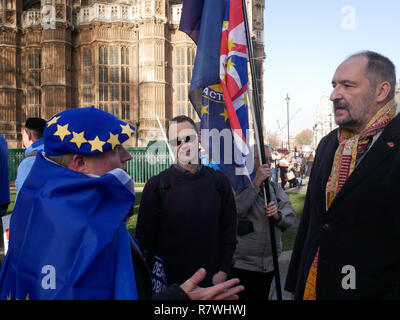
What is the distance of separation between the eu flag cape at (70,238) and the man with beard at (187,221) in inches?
45.8

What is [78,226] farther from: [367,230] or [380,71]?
[380,71]

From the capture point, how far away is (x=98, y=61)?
24938 mm

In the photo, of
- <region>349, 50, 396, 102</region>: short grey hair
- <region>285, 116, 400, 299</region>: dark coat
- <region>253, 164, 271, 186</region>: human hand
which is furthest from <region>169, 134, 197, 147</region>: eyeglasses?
<region>349, 50, 396, 102</region>: short grey hair

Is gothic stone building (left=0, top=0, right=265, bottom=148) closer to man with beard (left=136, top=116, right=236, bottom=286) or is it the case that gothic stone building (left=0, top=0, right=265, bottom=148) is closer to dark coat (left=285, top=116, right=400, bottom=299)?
man with beard (left=136, top=116, right=236, bottom=286)

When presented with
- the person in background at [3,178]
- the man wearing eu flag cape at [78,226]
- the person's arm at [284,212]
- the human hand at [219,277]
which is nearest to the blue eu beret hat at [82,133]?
the man wearing eu flag cape at [78,226]

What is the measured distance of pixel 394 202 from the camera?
6.08 feet

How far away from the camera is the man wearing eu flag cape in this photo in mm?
1308

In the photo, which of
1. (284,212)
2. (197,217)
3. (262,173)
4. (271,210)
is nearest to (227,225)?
(197,217)

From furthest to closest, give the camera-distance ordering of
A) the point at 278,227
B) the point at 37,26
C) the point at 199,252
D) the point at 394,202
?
1. the point at 37,26
2. the point at 278,227
3. the point at 199,252
4. the point at 394,202

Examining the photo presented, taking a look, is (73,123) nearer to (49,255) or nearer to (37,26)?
(49,255)

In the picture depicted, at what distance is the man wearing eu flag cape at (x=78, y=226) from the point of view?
1.31 m

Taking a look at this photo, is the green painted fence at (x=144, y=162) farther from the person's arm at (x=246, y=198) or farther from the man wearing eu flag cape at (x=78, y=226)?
the man wearing eu flag cape at (x=78, y=226)

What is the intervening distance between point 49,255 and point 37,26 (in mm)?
28445
